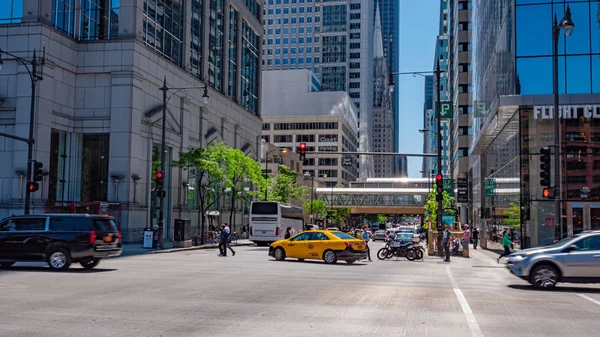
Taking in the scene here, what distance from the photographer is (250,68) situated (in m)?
73.8

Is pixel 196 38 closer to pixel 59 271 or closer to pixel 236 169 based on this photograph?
pixel 236 169

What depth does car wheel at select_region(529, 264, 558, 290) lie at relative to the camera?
674 inches

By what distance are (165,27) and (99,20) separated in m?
6.47

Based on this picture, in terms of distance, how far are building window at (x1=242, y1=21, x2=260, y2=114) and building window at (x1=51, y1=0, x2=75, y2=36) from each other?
95.0 ft

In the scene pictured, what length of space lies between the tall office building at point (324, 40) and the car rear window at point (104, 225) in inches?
5901

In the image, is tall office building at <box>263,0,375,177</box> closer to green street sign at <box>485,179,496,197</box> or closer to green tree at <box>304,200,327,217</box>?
green tree at <box>304,200,327,217</box>

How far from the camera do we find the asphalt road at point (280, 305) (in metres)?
10.1

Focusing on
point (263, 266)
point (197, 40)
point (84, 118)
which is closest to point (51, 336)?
point (263, 266)

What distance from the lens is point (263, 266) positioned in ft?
81.6

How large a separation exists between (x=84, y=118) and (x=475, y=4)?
41.5 metres

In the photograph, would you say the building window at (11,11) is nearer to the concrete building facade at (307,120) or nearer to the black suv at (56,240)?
the black suv at (56,240)

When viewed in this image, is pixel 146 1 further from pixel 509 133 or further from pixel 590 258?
pixel 590 258

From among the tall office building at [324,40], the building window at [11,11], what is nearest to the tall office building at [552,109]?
the building window at [11,11]

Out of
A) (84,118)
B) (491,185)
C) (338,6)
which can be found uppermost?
(338,6)
